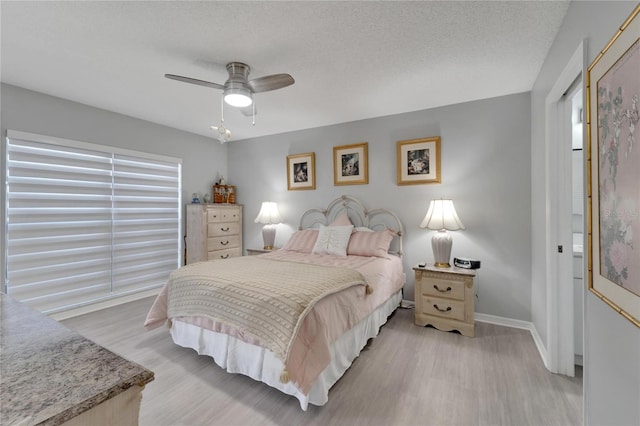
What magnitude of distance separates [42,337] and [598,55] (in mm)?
2389

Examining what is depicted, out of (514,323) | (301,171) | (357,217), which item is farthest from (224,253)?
(514,323)

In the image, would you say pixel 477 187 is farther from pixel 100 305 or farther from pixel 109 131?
pixel 100 305

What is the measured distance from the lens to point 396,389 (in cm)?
198

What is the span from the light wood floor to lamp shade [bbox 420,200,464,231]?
45.1 inches

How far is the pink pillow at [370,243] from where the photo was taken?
3285 mm

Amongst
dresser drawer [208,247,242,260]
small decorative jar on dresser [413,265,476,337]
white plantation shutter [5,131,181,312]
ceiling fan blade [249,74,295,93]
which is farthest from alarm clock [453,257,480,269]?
white plantation shutter [5,131,181,312]

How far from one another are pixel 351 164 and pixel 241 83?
80.4 inches

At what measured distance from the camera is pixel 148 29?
1978 millimetres

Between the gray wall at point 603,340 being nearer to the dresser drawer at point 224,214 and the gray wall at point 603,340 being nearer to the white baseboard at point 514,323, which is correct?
the white baseboard at point 514,323

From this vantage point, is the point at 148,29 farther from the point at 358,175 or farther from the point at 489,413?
the point at 489,413

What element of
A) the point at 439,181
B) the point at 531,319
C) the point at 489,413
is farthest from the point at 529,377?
the point at 439,181

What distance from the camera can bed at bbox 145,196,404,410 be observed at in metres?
1.74

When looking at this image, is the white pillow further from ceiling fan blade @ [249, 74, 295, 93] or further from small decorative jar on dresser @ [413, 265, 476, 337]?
ceiling fan blade @ [249, 74, 295, 93]

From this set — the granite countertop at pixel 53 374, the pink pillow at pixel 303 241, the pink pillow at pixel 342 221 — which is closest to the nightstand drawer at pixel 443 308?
the pink pillow at pixel 342 221
